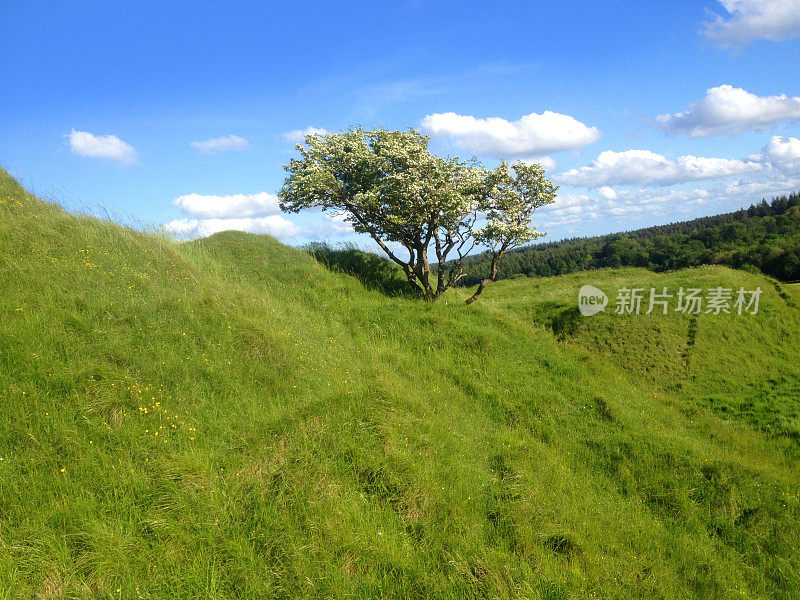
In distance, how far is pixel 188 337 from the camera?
9422 mm

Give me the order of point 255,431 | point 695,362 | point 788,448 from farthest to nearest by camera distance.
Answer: point 695,362
point 788,448
point 255,431

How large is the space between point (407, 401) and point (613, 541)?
460 cm

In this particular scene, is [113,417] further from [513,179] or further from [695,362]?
[695,362]

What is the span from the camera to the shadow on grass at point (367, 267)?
20.4m

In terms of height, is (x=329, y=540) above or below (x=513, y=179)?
below

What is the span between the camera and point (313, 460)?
7062 millimetres

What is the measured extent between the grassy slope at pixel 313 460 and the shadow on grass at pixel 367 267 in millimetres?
6467

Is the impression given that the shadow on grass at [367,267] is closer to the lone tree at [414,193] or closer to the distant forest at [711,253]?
the lone tree at [414,193]

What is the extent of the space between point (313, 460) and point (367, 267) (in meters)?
15.1

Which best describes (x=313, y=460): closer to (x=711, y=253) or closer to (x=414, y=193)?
(x=414, y=193)

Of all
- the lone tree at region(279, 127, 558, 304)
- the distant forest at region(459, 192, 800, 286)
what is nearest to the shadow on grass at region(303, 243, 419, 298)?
the lone tree at region(279, 127, 558, 304)

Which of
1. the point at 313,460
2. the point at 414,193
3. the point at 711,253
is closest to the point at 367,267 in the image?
the point at 414,193

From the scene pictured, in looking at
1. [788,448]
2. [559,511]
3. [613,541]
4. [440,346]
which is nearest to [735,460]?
[788,448]

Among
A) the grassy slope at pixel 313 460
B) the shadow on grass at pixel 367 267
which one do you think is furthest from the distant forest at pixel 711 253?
the grassy slope at pixel 313 460
